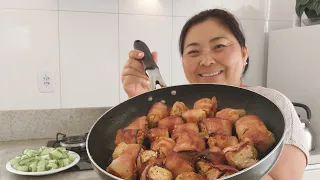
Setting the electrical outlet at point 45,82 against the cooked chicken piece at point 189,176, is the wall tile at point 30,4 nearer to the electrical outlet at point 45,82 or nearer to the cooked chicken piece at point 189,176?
the electrical outlet at point 45,82

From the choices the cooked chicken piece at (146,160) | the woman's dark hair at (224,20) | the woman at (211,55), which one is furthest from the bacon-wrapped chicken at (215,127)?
the woman's dark hair at (224,20)

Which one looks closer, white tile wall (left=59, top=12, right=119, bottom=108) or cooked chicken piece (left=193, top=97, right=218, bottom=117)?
cooked chicken piece (left=193, top=97, right=218, bottom=117)

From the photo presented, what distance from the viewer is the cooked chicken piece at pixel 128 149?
0.50 metres

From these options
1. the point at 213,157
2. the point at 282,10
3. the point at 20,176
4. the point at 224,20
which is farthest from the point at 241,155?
the point at 282,10

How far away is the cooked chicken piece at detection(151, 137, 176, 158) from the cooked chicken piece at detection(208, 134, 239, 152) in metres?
0.06

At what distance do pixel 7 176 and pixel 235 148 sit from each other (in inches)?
37.8

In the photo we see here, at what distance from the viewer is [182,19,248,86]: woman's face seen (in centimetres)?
81

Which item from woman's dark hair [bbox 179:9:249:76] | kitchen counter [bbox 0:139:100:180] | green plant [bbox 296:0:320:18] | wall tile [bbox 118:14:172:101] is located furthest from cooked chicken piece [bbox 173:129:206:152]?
green plant [bbox 296:0:320:18]

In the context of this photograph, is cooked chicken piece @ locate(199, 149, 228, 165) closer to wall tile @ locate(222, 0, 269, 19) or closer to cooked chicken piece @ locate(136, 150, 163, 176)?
cooked chicken piece @ locate(136, 150, 163, 176)

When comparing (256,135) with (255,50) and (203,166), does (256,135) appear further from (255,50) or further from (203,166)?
(255,50)

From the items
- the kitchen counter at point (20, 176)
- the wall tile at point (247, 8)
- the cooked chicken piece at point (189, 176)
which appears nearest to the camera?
the cooked chicken piece at point (189, 176)

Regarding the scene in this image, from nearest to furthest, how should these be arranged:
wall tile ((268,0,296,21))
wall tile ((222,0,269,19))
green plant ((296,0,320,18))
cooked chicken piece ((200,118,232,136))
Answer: cooked chicken piece ((200,118,232,136)) → green plant ((296,0,320,18)) → wall tile ((222,0,269,19)) → wall tile ((268,0,296,21))

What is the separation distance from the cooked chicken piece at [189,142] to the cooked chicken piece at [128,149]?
0.21 feet

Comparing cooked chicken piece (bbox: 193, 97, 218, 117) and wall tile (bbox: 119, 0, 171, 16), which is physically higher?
wall tile (bbox: 119, 0, 171, 16)
